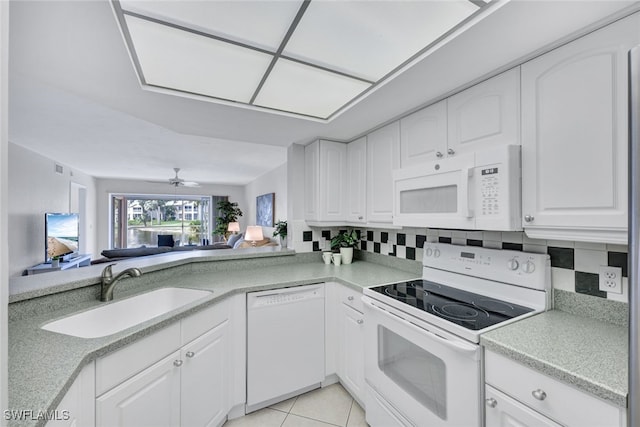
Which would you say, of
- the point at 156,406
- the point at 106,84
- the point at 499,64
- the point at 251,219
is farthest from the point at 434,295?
the point at 251,219

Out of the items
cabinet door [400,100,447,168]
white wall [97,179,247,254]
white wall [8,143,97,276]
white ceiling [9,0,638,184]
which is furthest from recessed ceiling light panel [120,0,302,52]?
white wall [97,179,247,254]

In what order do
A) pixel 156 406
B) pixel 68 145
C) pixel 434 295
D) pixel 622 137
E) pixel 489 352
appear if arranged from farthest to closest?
pixel 68 145 < pixel 434 295 < pixel 156 406 < pixel 489 352 < pixel 622 137

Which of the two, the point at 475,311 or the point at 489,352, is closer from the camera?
the point at 489,352

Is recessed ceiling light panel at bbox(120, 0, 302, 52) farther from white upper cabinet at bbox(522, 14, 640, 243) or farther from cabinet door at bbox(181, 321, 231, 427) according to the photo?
cabinet door at bbox(181, 321, 231, 427)

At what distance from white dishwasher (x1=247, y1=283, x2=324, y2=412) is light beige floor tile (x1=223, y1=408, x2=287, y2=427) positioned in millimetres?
44

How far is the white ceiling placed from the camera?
3.19 ft

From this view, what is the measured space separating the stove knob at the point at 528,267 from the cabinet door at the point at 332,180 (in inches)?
56.0

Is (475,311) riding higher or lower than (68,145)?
lower

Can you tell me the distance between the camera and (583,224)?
3.42 ft

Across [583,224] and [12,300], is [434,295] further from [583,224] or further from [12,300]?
[12,300]

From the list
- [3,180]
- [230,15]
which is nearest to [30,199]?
[230,15]

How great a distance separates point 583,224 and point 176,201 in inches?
342

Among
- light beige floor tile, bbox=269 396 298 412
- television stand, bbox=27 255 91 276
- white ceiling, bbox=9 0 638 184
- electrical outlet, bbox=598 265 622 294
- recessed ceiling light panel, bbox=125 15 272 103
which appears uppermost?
recessed ceiling light panel, bbox=125 15 272 103

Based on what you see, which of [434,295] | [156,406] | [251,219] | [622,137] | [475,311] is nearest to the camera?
[622,137]
